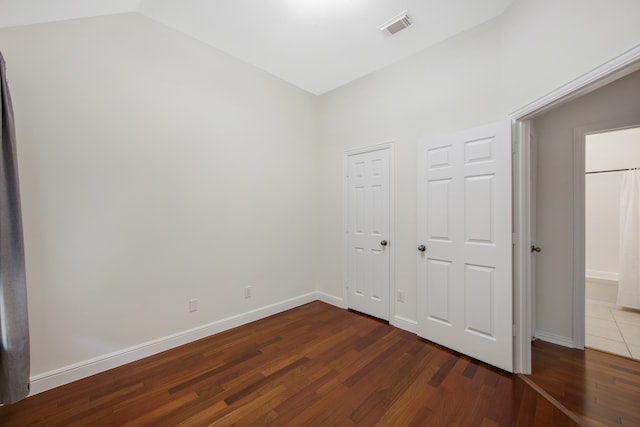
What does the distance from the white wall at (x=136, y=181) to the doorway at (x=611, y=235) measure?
13.5ft

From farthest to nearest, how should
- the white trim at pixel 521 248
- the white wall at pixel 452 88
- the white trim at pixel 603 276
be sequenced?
the white trim at pixel 603 276 < the white trim at pixel 521 248 < the white wall at pixel 452 88

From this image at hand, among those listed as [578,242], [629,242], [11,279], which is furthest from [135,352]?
[629,242]

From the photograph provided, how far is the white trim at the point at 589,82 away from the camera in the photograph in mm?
1265

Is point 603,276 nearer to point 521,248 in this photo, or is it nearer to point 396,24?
point 521,248

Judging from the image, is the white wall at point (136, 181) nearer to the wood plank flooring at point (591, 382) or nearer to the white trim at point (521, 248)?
the white trim at point (521, 248)

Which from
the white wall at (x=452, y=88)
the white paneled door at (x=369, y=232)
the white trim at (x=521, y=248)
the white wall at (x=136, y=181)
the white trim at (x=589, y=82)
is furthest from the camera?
the white paneled door at (x=369, y=232)

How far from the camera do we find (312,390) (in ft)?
6.17

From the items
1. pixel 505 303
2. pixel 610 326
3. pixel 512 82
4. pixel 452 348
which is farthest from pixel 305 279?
pixel 610 326

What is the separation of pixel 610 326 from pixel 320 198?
378 centimetres

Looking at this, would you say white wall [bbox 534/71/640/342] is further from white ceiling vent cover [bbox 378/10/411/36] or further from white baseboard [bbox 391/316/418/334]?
white ceiling vent cover [bbox 378/10/411/36]

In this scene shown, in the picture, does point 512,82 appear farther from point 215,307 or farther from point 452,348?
point 215,307

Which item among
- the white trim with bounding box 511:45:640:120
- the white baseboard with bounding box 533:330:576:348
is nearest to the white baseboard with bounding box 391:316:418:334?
the white baseboard with bounding box 533:330:576:348

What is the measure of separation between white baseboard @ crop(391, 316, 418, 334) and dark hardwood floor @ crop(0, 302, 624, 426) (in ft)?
0.67

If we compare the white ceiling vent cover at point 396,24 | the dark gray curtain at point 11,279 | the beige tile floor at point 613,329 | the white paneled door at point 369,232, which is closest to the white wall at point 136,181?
the dark gray curtain at point 11,279
